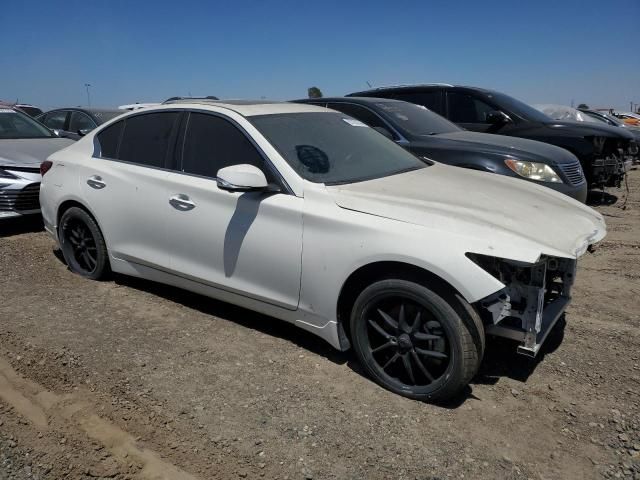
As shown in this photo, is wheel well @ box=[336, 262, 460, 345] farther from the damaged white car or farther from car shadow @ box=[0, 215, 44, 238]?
car shadow @ box=[0, 215, 44, 238]

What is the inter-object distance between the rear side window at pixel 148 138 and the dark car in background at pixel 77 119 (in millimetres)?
5579

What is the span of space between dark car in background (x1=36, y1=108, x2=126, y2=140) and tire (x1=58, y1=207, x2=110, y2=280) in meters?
5.08

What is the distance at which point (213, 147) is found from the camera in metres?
3.80

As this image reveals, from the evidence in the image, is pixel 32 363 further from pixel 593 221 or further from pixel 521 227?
pixel 593 221

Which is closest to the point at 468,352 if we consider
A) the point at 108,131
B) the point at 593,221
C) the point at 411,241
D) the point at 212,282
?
the point at 411,241

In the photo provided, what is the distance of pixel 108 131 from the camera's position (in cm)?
462

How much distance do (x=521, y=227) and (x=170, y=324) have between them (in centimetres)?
255

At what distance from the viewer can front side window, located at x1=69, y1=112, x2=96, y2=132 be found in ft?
31.5

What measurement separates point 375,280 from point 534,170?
3631 millimetres

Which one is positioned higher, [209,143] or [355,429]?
[209,143]

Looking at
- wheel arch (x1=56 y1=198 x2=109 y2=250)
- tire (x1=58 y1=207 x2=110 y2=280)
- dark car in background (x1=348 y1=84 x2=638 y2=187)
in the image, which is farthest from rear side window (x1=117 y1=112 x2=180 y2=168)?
dark car in background (x1=348 y1=84 x2=638 y2=187)

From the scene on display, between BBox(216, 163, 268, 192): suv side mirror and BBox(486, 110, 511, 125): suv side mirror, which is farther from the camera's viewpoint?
BBox(486, 110, 511, 125): suv side mirror

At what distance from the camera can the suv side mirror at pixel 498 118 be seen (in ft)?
25.1

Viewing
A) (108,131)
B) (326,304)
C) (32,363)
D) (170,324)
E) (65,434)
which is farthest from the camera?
(108,131)
